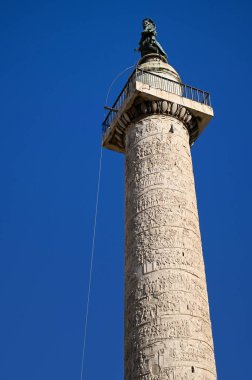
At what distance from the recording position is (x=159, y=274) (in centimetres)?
827

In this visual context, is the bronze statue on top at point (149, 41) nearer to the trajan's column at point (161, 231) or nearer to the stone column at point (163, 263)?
the trajan's column at point (161, 231)

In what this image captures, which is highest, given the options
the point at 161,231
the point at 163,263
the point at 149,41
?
the point at 149,41

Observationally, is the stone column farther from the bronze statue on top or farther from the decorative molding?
the bronze statue on top

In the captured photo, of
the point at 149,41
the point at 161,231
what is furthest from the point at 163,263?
the point at 149,41

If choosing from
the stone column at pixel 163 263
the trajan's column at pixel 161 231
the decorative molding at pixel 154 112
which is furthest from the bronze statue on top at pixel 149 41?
the stone column at pixel 163 263

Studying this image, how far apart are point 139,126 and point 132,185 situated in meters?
1.33

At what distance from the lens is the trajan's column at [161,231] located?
765 centimetres

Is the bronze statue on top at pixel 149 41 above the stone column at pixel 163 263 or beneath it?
above

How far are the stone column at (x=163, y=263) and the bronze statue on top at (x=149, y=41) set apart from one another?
2.76 metres

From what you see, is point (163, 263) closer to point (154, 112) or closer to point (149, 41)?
point (154, 112)

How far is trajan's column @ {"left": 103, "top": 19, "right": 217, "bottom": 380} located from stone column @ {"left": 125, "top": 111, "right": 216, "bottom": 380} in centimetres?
1

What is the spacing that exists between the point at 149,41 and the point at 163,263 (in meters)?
6.31

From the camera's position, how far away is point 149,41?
42.1 ft

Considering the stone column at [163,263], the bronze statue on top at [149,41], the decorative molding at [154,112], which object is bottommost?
the stone column at [163,263]
